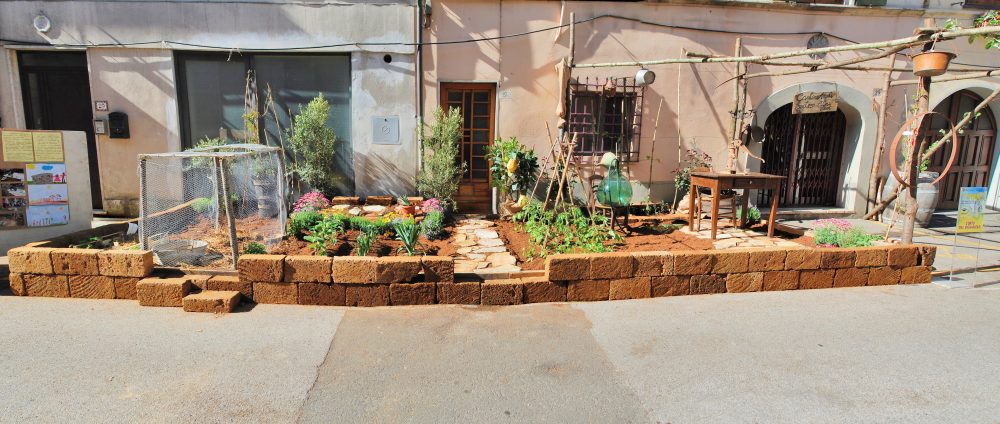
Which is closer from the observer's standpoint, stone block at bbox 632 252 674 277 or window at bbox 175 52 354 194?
stone block at bbox 632 252 674 277

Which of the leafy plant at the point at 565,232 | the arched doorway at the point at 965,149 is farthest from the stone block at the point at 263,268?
the arched doorway at the point at 965,149

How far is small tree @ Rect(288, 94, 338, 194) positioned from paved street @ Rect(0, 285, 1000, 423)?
3.68m

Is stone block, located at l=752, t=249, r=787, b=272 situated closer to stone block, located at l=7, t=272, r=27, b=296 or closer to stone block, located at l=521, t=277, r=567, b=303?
stone block, located at l=521, t=277, r=567, b=303

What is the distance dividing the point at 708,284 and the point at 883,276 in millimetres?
2105

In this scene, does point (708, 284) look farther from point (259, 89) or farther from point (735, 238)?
point (259, 89)

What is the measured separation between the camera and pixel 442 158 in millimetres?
8109

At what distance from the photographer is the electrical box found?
26.7 feet

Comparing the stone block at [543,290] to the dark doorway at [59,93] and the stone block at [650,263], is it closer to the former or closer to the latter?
the stone block at [650,263]

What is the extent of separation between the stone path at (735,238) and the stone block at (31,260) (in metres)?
7.14

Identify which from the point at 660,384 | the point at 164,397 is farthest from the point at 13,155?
the point at 660,384

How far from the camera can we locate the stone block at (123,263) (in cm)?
479

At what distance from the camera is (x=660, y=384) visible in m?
3.50

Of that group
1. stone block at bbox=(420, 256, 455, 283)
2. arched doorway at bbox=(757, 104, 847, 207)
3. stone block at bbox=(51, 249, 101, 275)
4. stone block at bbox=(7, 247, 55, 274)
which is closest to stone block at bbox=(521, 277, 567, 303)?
stone block at bbox=(420, 256, 455, 283)

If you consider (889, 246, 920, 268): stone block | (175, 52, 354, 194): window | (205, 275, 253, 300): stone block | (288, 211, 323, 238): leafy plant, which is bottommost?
(205, 275, 253, 300): stone block
